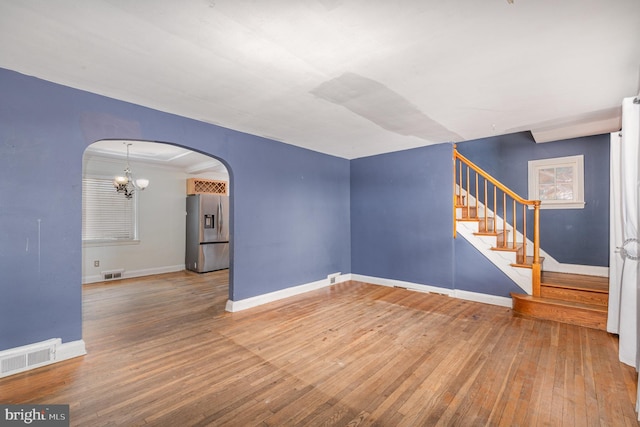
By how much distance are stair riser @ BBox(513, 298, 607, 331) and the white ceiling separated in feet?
7.63

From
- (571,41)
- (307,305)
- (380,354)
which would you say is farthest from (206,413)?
(571,41)

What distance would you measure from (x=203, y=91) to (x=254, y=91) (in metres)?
0.49

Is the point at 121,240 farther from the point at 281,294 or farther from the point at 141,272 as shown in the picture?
the point at 281,294

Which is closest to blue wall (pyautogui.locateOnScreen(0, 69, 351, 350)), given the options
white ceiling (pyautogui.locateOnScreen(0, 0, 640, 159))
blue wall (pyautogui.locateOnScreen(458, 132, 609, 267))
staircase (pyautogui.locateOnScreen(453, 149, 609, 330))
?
white ceiling (pyautogui.locateOnScreen(0, 0, 640, 159))

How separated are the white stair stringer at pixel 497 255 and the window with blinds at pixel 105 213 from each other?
6750 millimetres

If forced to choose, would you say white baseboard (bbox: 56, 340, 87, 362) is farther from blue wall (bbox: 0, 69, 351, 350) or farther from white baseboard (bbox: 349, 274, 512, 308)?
white baseboard (bbox: 349, 274, 512, 308)

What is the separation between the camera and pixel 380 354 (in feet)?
8.80

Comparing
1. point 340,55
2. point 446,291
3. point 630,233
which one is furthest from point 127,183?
point 630,233

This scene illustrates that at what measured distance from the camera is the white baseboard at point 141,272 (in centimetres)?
567

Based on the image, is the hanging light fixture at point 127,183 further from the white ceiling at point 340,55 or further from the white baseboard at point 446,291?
the white baseboard at point 446,291

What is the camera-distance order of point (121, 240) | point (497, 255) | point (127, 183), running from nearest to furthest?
point (497, 255)
point (127, 183)
point (121, 240)

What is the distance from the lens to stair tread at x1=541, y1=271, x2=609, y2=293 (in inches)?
143

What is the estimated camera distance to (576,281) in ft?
13.1

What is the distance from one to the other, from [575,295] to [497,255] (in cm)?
96
